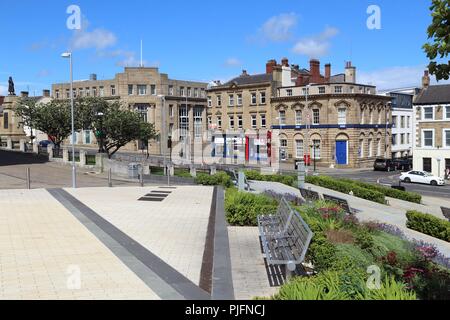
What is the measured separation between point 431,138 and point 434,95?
4.79 metres

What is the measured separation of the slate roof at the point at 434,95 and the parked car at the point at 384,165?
8921 mm

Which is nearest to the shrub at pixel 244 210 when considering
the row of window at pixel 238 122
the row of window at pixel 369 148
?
the row of window at pixel 369 148

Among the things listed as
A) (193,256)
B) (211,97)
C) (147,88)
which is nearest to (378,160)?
(211,97)

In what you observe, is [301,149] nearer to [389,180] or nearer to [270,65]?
[270,65]

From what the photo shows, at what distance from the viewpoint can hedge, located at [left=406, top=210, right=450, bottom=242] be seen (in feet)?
49.2

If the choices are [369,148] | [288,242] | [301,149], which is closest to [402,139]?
[369,148]

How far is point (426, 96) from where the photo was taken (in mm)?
55188

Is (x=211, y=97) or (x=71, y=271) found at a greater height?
(x=211, y=97)

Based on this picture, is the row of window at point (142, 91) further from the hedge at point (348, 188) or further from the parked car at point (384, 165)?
the hedge at point (348, 188)

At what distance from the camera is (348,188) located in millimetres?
26359

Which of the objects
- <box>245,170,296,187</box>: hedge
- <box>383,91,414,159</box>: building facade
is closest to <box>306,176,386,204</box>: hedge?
<box>245,170,296,187</box>: hedge

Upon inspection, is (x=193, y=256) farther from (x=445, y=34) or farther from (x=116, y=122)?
(x=116, y=122)

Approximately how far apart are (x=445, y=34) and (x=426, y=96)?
172 ft

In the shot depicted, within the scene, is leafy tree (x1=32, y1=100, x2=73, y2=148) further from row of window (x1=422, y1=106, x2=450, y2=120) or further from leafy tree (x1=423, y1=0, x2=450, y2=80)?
leafy tree (x1=423, y1=0, x2=450, y2=80)
